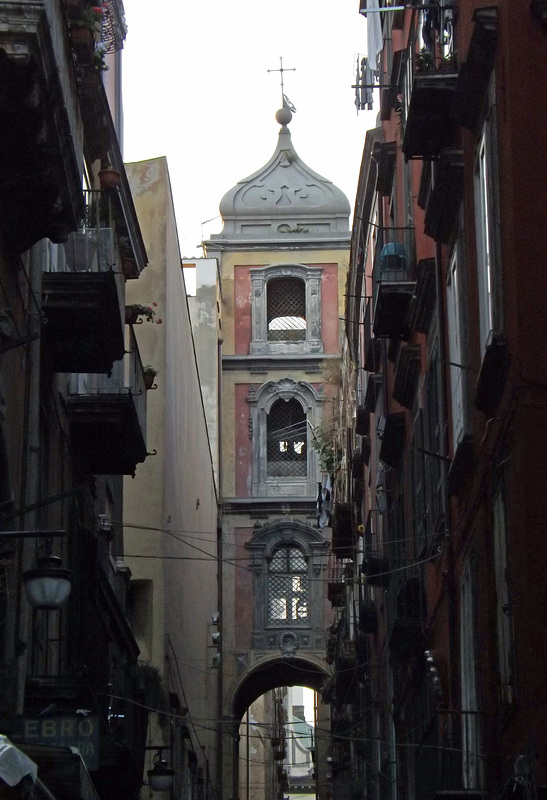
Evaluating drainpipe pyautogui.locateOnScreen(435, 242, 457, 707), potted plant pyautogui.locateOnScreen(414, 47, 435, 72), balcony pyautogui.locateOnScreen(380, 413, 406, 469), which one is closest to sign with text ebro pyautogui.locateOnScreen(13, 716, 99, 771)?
drainpipe pyautogui.locateOnScreen(435, 242, 457, 707)

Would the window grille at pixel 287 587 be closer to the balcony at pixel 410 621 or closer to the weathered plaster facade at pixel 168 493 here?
the weathered plaster facade at pixel 168 493

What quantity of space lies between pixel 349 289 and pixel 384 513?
8.71 meters

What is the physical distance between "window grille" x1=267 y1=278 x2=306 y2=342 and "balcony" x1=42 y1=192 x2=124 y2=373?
1133 inches

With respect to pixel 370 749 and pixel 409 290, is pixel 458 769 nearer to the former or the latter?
pixel 409 290

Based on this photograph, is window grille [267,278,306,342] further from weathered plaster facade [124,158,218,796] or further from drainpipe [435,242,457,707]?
drainpipe [435,242,457,707]

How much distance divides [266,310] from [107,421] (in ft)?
89.6

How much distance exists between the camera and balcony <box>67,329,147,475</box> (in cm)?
1630

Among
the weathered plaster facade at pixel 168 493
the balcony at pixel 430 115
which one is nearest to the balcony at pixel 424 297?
the balcony at pixel 430 115

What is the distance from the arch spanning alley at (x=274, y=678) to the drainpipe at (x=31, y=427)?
28.8m

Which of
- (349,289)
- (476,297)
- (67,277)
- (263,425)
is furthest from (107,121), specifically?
(263,425)

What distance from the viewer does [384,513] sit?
23000 mm

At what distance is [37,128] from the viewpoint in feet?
34.4

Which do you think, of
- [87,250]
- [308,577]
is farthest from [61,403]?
[308,577]

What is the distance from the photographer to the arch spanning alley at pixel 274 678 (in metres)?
41.7
